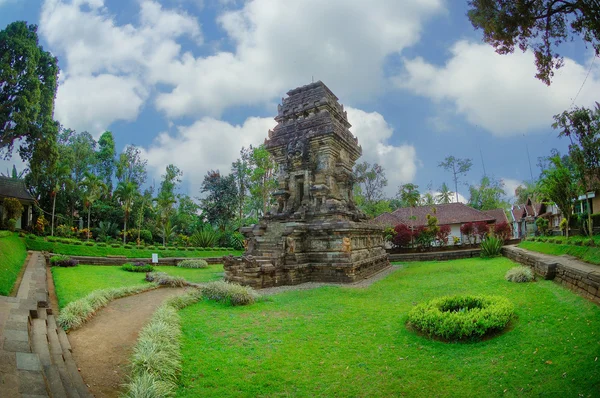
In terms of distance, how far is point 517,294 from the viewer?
25.4 feet

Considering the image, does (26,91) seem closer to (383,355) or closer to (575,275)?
(383,355)

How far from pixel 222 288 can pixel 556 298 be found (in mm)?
7454

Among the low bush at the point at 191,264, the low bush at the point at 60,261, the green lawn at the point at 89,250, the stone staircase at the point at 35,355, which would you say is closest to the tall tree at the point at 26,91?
the green lawn at the point at 89,250

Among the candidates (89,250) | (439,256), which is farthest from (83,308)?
(439,256)

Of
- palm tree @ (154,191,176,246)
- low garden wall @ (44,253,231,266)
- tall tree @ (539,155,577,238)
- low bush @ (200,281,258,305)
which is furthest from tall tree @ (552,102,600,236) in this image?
palm tree @ (154,191,176,246)

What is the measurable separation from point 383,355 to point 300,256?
7.79 meters

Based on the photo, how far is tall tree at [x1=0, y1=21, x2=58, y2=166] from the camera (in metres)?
15.5

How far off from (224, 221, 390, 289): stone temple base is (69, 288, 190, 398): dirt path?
130 inches

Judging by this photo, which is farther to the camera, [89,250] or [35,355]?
[89,250]

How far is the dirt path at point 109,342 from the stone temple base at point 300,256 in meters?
3.31

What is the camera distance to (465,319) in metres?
5.88

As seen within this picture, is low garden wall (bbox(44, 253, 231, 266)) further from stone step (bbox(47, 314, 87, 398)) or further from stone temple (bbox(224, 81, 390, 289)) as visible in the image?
stone step (bbox(47, 314, 87, 398))

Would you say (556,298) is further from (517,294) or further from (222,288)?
(222,288)

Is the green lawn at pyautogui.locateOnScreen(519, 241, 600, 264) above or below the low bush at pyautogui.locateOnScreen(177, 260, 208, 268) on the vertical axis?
above
